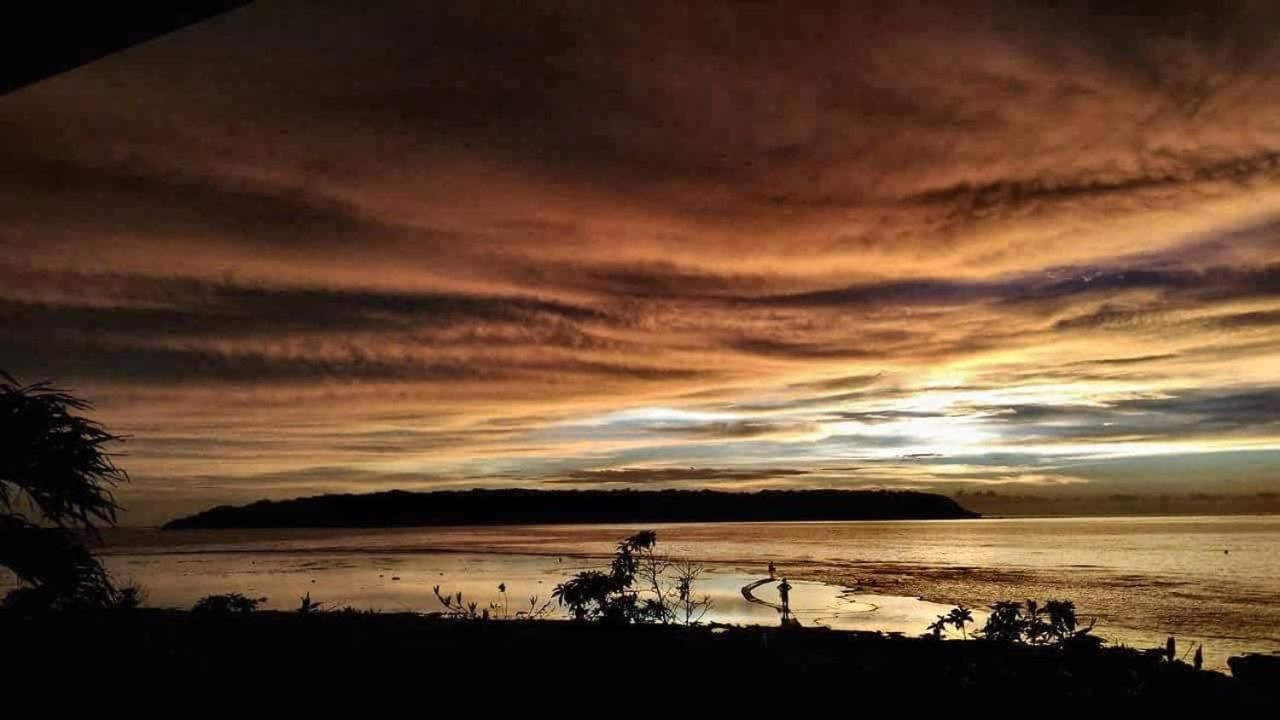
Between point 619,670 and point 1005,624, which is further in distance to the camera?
point 1005,624

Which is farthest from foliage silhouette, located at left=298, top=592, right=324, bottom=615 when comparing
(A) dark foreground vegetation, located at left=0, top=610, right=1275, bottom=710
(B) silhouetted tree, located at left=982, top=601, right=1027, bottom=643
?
(B) silhouetted tree, located at left=982, top=601, right=1027, bottom=643

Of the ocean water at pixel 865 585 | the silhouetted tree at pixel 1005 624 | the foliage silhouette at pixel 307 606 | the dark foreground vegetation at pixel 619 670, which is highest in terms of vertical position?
the dark foreground vegetation at pixel 619 670

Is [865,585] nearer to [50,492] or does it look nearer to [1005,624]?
[1005,624]

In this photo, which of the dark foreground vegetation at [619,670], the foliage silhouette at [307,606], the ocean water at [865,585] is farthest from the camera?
the ocean water at [865,585]

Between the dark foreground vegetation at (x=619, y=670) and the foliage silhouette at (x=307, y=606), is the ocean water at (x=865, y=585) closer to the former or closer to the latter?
the foliage silhouette at (x=307, y=606)

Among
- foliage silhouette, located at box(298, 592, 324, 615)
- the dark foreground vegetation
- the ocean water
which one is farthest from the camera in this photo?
the ocean water

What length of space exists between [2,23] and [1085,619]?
36.0 meters

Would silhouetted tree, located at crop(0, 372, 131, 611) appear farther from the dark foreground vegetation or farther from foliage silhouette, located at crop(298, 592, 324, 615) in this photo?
foliage silhouette, located at crop(298, 592, 324, 615)

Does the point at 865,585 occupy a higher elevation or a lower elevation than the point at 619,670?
lower

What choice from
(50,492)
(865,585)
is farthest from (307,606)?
(865,585)

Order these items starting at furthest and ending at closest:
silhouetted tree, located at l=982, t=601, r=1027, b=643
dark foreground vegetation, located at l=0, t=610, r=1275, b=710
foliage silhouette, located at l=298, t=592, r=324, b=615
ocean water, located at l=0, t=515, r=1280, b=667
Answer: ocean water, located at l=0, t=515, r=1280, b=667, foliage silhouette, located at l=298, t=592, r=324, b=615, silhouetted tree, located at l=982, t=601, r=1027, b=643, dark foreground vegetation, located at l=0, t=610, r=1275, b=710

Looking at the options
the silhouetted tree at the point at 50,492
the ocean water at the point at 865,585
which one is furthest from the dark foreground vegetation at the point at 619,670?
the ocean water at the point at 865,585

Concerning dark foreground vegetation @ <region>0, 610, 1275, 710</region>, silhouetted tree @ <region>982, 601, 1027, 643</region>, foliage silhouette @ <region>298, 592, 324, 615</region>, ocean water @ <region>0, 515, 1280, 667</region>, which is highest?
dark foreground vegetation @ <region>0, 610, 1275, 710</region>

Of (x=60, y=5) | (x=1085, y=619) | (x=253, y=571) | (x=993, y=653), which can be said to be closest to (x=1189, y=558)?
Result: (x=1085, y=619)
